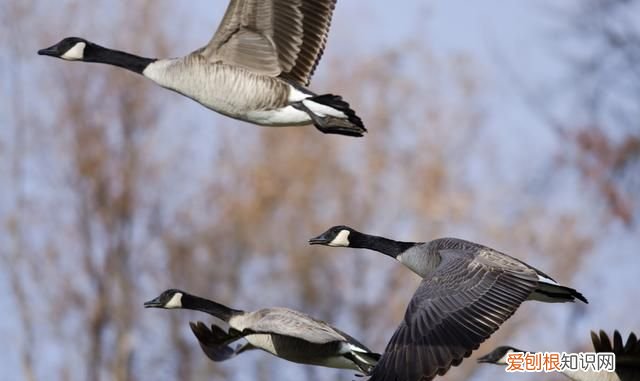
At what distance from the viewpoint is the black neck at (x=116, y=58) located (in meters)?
9.25

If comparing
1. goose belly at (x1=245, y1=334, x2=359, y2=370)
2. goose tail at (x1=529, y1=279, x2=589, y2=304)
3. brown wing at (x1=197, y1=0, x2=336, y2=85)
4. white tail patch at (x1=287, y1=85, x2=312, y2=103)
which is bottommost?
→ goose belly at (x1=245, y1=334, x2=359, y2=370)

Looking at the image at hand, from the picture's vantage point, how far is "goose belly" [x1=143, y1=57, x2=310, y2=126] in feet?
29.3

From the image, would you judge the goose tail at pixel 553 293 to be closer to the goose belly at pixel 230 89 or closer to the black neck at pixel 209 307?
the goose belly at pixel 230 89

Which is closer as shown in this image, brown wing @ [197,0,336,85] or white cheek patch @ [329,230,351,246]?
brown wing @ [197,0,336,85]

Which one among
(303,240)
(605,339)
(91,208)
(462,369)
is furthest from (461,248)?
(91,208)

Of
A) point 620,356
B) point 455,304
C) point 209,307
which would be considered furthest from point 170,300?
point 620,356

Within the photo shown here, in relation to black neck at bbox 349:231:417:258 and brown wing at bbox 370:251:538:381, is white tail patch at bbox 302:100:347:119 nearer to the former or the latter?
brown wing at bbox 370:251:538:381

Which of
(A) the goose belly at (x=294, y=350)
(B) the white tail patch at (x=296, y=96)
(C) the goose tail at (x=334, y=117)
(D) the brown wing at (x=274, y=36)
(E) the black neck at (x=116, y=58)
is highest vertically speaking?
(D) the brown wing at (x=274, y=36)

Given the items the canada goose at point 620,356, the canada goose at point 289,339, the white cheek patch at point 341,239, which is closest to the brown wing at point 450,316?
the canada goose at point 620,356

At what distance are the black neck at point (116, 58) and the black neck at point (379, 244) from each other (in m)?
1.73

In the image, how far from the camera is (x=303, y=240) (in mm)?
22188

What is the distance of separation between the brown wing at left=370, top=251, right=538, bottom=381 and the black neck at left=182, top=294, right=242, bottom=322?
4.75 feet

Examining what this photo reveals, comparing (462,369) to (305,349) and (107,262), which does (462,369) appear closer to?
(107,262)

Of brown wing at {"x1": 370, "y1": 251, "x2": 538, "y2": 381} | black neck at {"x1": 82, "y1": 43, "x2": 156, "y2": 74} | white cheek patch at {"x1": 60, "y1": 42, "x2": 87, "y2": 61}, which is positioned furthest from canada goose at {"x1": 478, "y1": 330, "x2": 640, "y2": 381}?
white cheek patch at {"x1": 60, "y1": 42, "x2": 87, "y2": 61}
